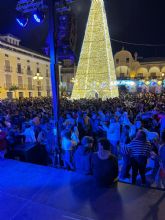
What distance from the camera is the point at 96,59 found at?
18984mm

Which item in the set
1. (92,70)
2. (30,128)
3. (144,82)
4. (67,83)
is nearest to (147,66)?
(144,82)

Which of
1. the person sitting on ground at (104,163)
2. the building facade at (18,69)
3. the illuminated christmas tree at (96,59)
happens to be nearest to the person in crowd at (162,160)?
the person sitting on ground at (104,163)

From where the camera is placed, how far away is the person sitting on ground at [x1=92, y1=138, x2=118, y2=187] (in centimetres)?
391

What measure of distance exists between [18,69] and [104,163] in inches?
1575

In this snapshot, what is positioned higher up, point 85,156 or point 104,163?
point 104,163

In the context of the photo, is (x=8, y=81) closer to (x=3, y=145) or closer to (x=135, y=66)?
(x=135, y=66)

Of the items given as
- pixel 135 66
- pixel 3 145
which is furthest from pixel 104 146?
pixel 135 66

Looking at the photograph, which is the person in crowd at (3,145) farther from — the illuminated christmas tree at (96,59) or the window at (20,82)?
the window at (20,82)

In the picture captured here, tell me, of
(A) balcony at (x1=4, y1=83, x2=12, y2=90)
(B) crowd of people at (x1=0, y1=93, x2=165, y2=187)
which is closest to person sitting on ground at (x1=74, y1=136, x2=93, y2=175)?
(B) crowd of people at (x1=0, y1=93, x2=165, y2=187)

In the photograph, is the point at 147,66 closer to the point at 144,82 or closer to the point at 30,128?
the point at 144,82

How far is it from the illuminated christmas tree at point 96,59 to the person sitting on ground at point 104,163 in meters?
15.0

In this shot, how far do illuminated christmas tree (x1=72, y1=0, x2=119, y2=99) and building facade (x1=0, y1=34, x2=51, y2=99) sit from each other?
626 inches

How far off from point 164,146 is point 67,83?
5421 cm

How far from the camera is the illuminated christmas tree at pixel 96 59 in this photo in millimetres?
18625
